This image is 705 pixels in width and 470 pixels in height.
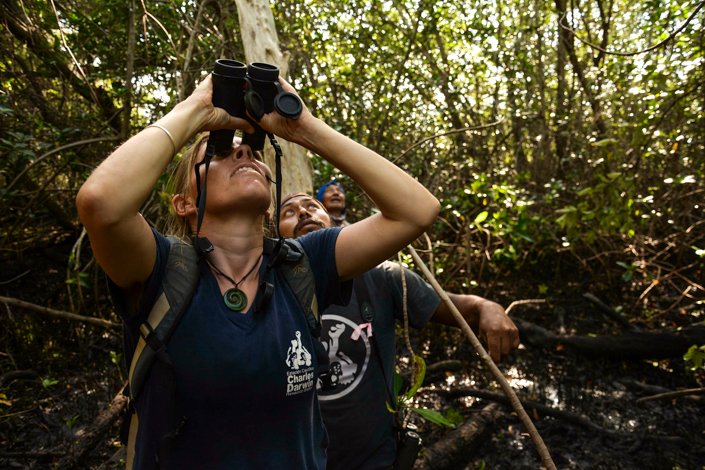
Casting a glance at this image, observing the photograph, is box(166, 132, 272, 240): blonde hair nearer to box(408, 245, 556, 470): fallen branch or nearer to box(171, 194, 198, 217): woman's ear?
box(171, 194, 198, 217): woman's ear

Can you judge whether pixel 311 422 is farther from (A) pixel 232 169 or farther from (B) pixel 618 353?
(B) pixel 618 353

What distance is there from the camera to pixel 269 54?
3500 millimetres

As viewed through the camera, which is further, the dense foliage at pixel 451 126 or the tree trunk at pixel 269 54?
the dense foliage at pixel 451 126

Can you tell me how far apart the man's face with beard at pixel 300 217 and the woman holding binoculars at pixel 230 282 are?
115cm

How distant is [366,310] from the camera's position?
2.39 meters

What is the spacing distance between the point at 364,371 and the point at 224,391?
45.7 inches

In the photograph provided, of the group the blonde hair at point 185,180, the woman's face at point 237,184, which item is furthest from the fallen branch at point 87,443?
the woman's face at point 237,184

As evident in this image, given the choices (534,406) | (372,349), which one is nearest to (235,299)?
(372,349)

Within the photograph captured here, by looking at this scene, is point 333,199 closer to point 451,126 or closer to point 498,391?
point 498,391

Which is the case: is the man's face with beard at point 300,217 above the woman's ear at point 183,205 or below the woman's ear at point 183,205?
above

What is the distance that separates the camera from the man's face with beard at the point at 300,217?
278 centimetres

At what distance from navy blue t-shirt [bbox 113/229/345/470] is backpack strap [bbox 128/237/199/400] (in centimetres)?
2

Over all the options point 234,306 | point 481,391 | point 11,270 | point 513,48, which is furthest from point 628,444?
point 11,270

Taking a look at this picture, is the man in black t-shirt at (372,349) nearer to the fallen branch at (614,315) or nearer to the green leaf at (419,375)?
the green leaf at (419,375)
